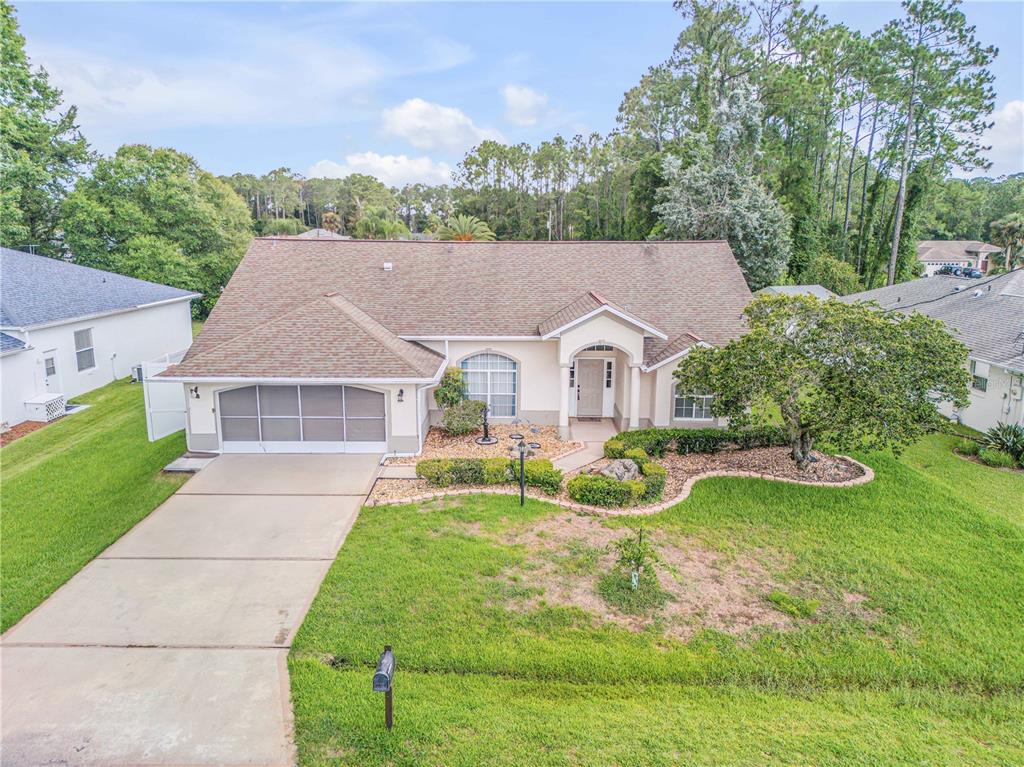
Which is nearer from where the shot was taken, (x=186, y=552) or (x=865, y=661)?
(x=865, y=661)

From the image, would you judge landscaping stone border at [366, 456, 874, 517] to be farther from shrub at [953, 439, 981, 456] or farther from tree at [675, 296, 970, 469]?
shrub at [953, 439, 981, 456]

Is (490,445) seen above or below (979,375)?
below

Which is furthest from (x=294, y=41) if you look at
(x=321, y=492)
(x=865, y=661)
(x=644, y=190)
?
(x=644, y=190)

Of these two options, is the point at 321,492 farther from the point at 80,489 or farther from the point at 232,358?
the point at 80,489

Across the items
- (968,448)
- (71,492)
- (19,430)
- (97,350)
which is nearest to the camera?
(71,492)

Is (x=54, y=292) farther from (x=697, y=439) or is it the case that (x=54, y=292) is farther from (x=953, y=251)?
(x=953, y=251)

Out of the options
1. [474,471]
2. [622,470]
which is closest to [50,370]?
[474,471]
